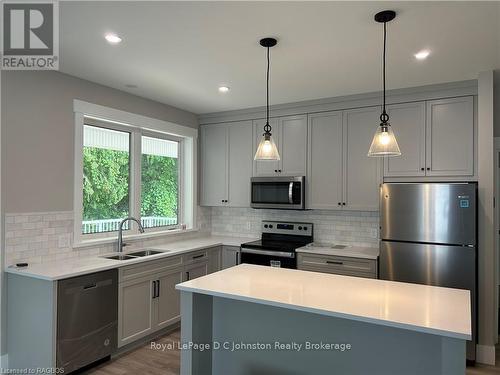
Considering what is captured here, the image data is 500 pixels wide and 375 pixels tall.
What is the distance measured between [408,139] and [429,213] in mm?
884

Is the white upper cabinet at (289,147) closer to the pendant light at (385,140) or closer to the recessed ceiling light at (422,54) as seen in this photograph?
the recessed ceiling light at (422,54)

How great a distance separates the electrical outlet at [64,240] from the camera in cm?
319

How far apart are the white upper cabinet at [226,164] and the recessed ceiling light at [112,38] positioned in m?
2.36

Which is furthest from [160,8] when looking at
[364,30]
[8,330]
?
[8,330]

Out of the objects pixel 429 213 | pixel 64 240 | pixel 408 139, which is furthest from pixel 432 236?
pixel 64 240

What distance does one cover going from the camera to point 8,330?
9.37 ft

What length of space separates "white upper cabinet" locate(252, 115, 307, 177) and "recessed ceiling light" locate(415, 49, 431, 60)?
1632 mm

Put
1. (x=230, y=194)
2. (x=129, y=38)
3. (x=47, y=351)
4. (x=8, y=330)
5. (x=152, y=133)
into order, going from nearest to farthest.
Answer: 1. (x=129, y=38)
2. (x=47, y=351)
3. (x=8, y=330)
4. (x=152, y=133)
5. (x=230, y=194)

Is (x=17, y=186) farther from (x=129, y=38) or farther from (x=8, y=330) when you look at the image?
(x=129, y=38)

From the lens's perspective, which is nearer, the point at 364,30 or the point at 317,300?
the point at 317,300

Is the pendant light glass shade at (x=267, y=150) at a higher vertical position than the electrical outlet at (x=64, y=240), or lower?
higher

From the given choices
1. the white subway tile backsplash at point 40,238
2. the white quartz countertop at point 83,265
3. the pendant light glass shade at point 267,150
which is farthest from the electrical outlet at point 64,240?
the pendant light glass shade at point 267,150

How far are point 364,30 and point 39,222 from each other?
300 cm

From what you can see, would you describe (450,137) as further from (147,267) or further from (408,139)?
(147,267)
